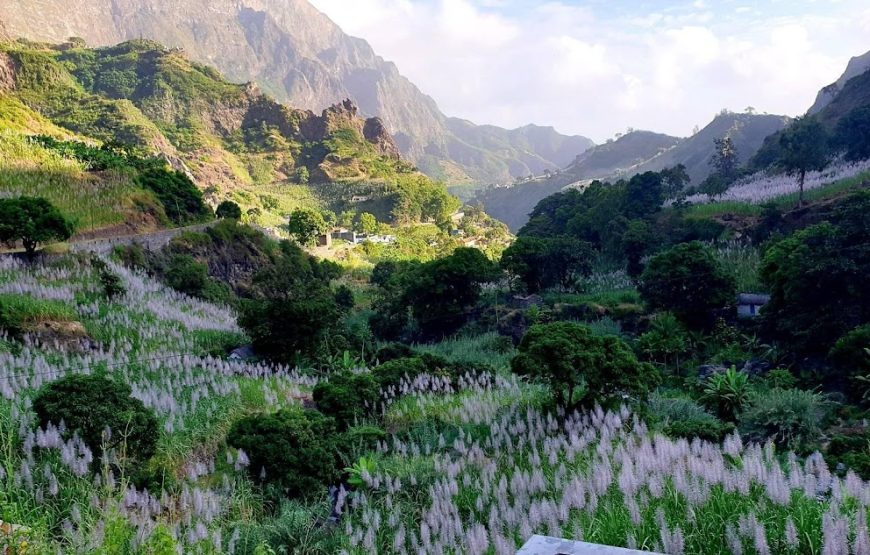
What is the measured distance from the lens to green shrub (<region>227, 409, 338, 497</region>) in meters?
7.28

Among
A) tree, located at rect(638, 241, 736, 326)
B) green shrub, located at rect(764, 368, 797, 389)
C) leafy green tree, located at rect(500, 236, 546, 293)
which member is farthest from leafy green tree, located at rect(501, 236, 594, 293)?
→ green shrub, located at rect(764, 368, 797, 389)

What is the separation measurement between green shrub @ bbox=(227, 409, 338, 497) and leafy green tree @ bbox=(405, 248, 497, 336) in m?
19.8

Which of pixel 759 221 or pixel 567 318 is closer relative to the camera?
pixel 567 318

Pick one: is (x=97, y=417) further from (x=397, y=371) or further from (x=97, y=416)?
(x=397, y=371)

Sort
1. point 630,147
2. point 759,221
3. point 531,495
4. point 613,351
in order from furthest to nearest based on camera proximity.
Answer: point 630,147 < point 759,221 < point 613,351 < point 531,495

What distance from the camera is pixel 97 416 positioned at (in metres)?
7.07

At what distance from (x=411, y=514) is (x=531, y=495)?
50.5 inches

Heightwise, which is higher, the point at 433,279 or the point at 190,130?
the point at 190,130

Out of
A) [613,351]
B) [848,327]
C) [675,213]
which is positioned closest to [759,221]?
[675,213]

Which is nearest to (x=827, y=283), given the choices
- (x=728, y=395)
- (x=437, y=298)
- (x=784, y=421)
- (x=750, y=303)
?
(x=750, y=303)

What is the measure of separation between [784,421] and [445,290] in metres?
19.2

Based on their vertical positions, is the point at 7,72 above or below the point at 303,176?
above

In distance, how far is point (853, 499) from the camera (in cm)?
492

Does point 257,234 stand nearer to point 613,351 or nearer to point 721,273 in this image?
point 721,273
